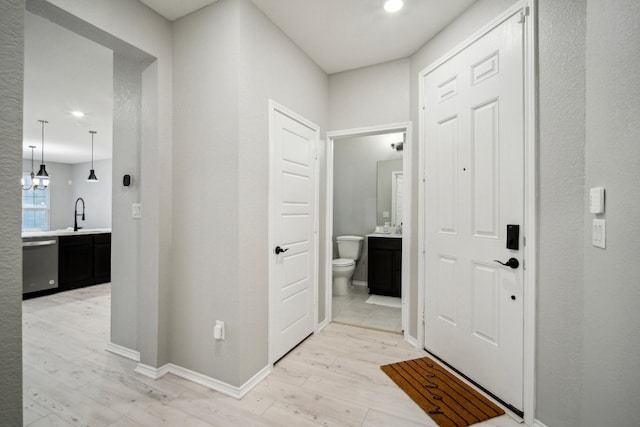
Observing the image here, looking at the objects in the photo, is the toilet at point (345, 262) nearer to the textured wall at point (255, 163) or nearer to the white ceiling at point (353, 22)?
the textured wall at point (255, 163)

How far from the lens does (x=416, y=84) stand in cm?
271

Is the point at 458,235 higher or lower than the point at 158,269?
higher

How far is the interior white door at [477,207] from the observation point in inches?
70.5

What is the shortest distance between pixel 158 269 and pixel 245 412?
118 centimetres

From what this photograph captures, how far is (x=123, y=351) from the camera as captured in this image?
2504 mm

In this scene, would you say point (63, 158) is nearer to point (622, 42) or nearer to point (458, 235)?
point (458, 235)

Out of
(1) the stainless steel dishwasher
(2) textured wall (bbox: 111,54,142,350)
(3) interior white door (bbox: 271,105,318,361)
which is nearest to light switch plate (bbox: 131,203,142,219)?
(2) textured wall (bbox: 111,54,142,350)

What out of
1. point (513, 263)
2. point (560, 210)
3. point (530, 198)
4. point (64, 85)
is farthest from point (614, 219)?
point (64, 85)

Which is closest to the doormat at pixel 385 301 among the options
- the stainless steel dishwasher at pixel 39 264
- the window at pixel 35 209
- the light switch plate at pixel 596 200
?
the light switch plate at pixel 596 200

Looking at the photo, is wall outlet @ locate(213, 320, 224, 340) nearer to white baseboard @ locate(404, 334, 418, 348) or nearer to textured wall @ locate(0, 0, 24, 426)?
textured wall @ locate(0, 0, 24, 426)

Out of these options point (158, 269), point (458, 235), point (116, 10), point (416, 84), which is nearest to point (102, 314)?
point (158, 269)

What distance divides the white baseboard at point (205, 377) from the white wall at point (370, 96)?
2492mm

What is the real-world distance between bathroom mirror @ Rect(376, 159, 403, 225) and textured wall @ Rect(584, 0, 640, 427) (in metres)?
3.44

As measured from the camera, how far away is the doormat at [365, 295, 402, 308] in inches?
152
